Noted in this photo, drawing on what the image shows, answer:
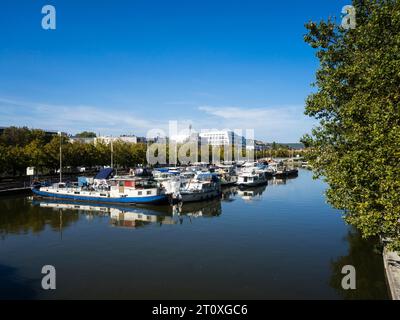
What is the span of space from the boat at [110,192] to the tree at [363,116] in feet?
94.2

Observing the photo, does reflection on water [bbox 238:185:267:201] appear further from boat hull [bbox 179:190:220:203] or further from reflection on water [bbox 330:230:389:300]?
reflection on water [bbox 330:230:389:300]

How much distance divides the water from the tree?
5.30 meters

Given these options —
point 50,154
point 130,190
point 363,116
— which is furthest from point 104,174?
point 363,116

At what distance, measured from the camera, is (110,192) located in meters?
51.4

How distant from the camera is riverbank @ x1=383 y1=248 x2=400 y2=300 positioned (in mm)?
16741

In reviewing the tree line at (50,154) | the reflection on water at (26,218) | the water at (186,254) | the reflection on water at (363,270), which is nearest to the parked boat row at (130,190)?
the water at (186,254)

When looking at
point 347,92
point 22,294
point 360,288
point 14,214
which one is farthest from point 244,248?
point 14,214

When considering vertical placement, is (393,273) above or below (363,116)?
below

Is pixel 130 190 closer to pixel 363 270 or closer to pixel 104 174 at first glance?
pixel 104 174

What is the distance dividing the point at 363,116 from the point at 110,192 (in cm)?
3991

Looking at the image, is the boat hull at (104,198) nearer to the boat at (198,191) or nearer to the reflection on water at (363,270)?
the boat at (198,191)

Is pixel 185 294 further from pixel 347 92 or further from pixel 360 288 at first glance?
pixel 347 92

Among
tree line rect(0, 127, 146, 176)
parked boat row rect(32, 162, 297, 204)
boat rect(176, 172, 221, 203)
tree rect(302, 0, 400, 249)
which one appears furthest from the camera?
tree line rect(0, 127, 146, 176)

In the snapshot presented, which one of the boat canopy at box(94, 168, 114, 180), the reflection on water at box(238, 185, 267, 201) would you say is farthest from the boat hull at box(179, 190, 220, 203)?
the boat canopy at box(94, 168, 114, 180)
